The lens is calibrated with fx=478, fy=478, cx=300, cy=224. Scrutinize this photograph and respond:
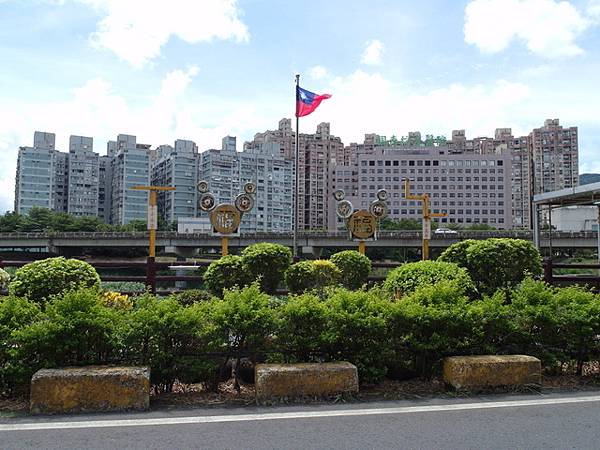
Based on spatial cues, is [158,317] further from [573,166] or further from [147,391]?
[573,166]

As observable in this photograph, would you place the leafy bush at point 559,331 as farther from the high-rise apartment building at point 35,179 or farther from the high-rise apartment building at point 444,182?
the high-rise apartment building at point 35,179

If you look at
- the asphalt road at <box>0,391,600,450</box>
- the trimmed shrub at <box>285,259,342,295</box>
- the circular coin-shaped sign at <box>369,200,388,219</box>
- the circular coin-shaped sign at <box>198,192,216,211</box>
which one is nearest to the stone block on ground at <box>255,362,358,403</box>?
the asphalt road at <box>0,391,600,450</box>

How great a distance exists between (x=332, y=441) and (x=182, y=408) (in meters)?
1.66

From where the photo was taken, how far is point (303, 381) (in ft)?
16.0

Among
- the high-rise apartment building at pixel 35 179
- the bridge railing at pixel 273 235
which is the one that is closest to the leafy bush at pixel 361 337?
the bridge railing at pixel 273 235

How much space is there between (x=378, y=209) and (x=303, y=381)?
40.9ft

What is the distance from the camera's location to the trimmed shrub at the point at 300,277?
10.5m

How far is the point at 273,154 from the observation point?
125 meters

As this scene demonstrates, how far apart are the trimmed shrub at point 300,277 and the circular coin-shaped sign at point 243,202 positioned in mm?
5603

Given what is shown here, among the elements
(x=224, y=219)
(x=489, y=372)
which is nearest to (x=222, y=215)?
(x=224, y=219)

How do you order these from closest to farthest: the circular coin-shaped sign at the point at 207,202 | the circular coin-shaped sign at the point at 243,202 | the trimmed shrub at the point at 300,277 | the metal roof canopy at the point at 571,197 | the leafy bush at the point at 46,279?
1. the leafy bush at the point at 46,279
2. the trimmed shrub at the point at 300,277
3. the metal roof canopy at the point at 571,197
4. the circular coin-shaped sign at the point at 207,202
5. the circular coin-shaped sign at the point at 243,202

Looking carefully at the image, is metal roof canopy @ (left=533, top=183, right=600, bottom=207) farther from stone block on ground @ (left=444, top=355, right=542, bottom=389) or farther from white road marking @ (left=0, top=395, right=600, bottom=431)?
white road marking @ (left=0, top=395, right=600, bottom=431)

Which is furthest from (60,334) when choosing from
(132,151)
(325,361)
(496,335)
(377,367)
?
(132,151)

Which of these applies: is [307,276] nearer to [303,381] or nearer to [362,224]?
[303,381]
